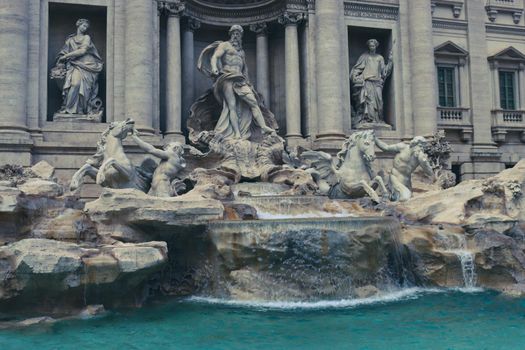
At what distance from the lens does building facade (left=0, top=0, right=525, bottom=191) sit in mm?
18312

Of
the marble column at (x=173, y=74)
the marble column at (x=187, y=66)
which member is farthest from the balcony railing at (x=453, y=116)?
the marble column at (x=173, y=74)

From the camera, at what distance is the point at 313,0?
2148 cm

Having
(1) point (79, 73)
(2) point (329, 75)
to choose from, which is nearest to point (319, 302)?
(2) point (329, 75)

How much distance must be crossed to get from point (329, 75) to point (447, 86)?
6.71m

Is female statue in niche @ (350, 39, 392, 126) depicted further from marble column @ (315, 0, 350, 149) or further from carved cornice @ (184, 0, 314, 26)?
carved cornice @ (184, 0, 314, 26)

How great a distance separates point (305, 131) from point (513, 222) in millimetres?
9639

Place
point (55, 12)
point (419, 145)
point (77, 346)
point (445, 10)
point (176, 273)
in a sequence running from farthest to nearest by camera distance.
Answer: point (445, 10)
point (55, 12)
point (419, 145)
point (176, 273)
point (77, 346)

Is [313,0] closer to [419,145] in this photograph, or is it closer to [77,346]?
[419,145]

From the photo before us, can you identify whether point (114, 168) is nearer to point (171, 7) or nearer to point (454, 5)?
point (171, 7)

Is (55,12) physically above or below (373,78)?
above

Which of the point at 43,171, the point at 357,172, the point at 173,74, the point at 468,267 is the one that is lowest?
the point at 468,267

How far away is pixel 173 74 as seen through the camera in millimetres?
19703

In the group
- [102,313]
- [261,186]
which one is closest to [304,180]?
[261,186]

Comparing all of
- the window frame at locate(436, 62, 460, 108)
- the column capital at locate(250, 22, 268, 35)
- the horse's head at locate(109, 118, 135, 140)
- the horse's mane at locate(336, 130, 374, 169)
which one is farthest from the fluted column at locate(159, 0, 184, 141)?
the window frame at locate(436, 62, 460, 108)
